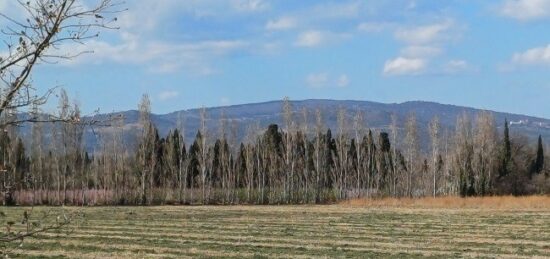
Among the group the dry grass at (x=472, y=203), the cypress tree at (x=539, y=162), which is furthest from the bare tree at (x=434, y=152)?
the dry grass at (x=472, y=203)

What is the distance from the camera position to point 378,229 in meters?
33.3

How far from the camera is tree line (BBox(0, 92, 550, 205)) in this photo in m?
84.5

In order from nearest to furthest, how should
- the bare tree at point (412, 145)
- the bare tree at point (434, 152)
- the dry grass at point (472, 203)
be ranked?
the dry grass at point (472, 203) < the bare tree at point (434, 152) < the bare tree at point (412, 145)

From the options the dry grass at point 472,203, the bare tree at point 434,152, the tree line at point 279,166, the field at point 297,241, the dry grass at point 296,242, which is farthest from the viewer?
the bare tree at point 434,152

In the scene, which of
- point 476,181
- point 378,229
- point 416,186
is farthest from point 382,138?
point 378,229

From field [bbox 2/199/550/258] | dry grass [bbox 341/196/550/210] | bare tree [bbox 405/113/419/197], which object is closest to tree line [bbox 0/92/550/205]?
bare tree [bbox 405/113/419/197]

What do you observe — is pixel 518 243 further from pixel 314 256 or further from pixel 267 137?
pixel 267 137

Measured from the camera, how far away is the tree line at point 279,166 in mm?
84500

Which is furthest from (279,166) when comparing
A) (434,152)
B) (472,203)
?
(472,203)

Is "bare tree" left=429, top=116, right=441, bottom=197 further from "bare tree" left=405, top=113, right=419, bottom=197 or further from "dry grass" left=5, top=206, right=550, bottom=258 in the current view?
"dry grass" left=5, top=206, right=550, bottom=258

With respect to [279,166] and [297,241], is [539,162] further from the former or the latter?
[297,241]

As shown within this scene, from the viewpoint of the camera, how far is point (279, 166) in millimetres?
96875

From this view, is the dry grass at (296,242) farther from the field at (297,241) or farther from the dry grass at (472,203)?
the dry grass at (472,203)

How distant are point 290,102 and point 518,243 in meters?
69.4
